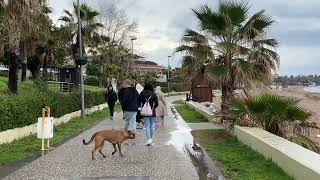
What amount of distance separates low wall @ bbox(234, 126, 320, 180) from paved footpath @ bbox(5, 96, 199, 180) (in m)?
1.55

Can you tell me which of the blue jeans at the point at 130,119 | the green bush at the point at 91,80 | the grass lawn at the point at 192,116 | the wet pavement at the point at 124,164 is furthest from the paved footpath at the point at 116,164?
the green bush at the point at 91,80

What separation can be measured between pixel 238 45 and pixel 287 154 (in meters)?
11.0

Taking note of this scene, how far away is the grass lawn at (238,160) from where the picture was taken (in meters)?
9.85

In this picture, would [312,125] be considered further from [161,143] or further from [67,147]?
[67,147]

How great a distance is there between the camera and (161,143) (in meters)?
15.4

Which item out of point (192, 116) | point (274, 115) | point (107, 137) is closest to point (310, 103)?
point (192, 116)

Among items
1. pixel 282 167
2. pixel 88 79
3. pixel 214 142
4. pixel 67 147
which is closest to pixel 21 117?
pixel 67 147

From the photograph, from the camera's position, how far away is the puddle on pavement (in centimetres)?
1015

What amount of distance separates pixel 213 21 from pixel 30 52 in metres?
8.86

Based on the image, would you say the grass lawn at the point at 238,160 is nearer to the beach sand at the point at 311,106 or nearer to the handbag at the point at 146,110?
the handbag at the point at 146,110

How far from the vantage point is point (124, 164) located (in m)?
11.3

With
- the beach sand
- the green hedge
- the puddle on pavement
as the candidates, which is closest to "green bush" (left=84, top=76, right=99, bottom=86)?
the beach sand

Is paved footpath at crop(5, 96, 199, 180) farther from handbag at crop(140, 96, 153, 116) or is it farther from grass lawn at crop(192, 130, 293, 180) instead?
handbag at crop(140, 96, 153, 116)

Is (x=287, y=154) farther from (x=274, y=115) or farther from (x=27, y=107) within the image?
(x=27, y=107)
